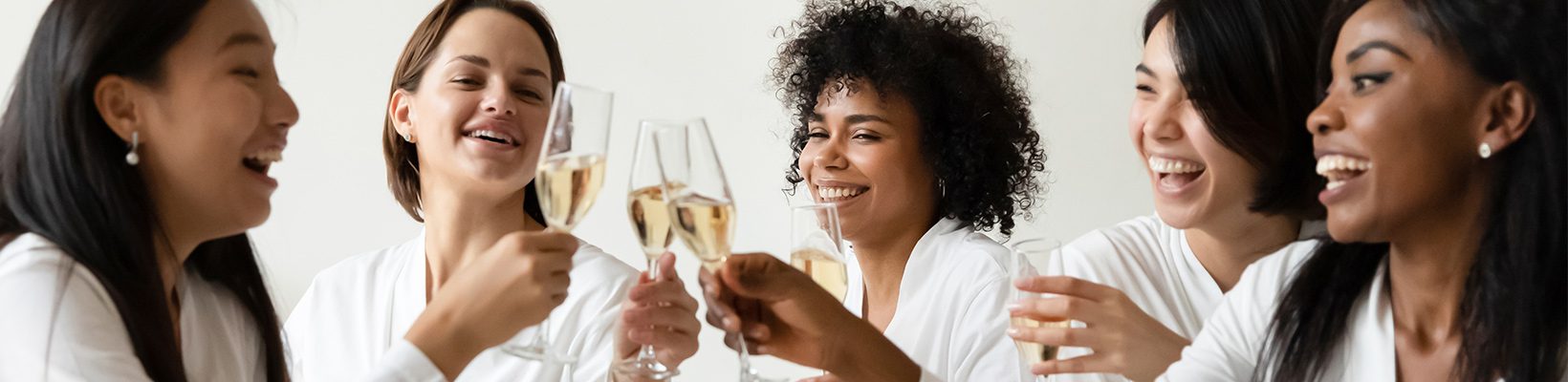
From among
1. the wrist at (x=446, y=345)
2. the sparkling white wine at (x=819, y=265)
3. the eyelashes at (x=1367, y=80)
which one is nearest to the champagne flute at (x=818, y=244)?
the sparkling white wine at (x=819, y=265)

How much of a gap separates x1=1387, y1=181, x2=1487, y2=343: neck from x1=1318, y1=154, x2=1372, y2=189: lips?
98 mm

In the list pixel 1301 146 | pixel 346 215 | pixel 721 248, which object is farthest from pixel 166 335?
pixel 346 215

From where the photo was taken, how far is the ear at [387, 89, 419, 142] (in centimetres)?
321

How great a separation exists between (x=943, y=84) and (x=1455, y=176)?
163 centimetres

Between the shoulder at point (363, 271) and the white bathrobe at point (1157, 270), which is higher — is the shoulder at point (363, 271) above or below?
below

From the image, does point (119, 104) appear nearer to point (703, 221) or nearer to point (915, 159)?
point (703, 221)

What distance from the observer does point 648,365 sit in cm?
207

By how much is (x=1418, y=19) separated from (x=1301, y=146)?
92 cm

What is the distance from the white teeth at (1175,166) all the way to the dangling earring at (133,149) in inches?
72.5

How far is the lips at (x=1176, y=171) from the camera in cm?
285

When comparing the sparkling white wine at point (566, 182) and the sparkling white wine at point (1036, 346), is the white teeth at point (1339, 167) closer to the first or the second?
the sparkling white wine at point (1036, 346)

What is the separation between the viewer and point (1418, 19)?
6.43 feet

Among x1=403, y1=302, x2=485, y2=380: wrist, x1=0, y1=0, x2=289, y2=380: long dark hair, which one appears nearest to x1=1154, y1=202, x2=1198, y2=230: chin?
x1=403, y1=302, x2=485, y2=380: wrist

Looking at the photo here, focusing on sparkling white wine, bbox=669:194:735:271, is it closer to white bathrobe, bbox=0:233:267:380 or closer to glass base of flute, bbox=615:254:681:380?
glass base of flute, bbox=615:254:681:380
